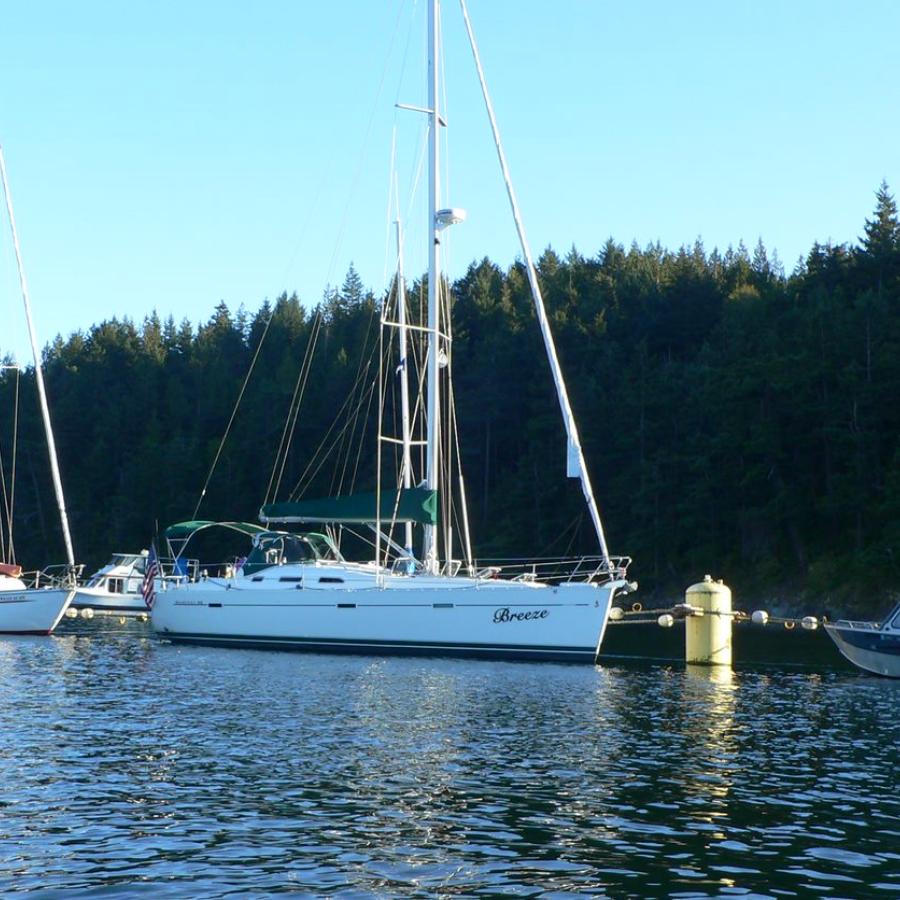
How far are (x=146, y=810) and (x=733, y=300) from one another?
228 ft

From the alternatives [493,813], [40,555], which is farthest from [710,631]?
[40,555]

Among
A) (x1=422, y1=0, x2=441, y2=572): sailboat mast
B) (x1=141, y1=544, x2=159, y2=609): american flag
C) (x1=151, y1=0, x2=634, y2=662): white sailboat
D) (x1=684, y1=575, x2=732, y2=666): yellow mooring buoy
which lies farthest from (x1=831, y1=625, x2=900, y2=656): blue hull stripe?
(x1=141, y1=544, x2=159, y2=609): american flag

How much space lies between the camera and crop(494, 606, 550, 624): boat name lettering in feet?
110

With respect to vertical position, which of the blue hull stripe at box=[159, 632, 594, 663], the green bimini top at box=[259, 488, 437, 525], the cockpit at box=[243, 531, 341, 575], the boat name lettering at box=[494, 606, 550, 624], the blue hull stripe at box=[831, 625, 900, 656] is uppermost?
the green bimini top at box=[259, 488, 437, 525]

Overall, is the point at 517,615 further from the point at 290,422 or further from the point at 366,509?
the point at 290,422

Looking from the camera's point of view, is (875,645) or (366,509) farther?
(366,509)

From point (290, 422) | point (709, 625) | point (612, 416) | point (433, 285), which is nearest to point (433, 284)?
point (433, 285)

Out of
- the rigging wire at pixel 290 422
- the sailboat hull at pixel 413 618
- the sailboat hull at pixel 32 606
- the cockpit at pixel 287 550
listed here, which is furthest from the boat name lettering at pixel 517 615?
the rigging wire at pixel 290 422

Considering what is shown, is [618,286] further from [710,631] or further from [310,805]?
[310,805]

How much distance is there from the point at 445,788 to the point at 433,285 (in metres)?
22.2

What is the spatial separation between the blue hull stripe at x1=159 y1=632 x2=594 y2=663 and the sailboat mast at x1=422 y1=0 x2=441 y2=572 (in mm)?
2477

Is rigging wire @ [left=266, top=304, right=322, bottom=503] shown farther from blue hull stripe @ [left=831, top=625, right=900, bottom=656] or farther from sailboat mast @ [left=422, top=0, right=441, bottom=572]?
blue hull stripe @ [left=831, top=625, right=900, bottom=656]

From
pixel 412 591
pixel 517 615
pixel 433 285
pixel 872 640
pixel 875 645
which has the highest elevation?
pixel 433 285

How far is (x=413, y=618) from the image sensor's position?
35.0 meters
